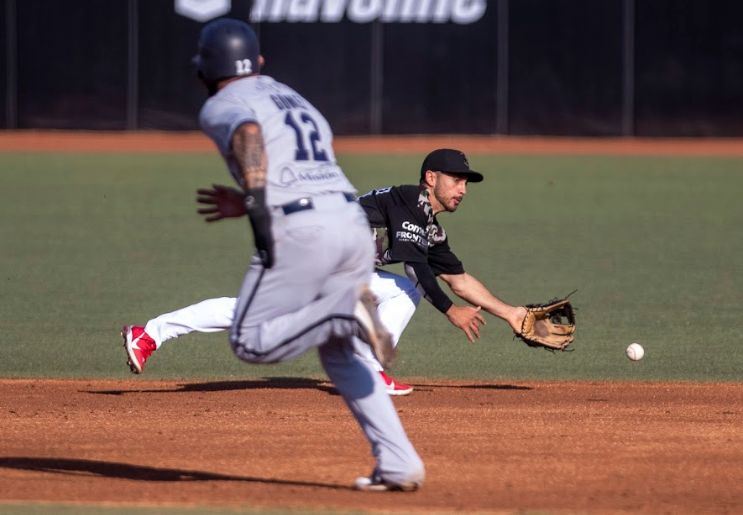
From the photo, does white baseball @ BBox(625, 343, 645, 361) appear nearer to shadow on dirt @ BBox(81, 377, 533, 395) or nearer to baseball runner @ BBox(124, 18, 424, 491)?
shadow on dirt @ BBox(81, 377, 533, 395)

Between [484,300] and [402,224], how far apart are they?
0.75m

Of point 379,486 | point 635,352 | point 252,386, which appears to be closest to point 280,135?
point 379,486

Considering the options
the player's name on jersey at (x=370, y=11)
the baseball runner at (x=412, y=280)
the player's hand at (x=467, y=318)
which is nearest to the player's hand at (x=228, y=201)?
the baseball runner at (x=412, y=280)

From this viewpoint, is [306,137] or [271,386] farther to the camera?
[271,386]

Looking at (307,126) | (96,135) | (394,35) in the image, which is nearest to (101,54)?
(96,135)

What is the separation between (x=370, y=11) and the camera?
25984 mm

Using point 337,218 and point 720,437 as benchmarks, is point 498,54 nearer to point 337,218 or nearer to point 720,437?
point 720,437

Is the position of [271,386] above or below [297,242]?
below

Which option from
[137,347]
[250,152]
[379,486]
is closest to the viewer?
[250,152]

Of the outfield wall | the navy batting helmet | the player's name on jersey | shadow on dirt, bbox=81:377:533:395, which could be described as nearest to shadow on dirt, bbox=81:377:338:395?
shadow on dirt, bbox=81:377:533:395

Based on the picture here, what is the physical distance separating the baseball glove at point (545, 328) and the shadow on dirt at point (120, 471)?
2.63 metres

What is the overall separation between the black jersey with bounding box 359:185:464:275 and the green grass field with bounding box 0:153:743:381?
57.8 inches

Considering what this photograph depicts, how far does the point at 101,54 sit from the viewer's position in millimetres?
26047

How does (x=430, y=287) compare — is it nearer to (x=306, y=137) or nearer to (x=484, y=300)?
(x=484, y=300)
